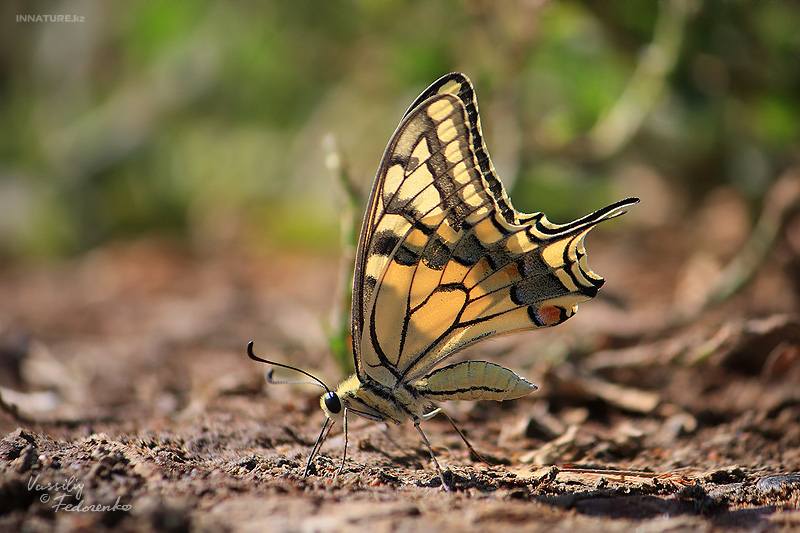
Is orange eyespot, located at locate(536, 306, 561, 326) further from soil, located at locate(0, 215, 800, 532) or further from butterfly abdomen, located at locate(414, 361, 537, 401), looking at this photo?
soil, located at locate(0, 215, 800, 532)

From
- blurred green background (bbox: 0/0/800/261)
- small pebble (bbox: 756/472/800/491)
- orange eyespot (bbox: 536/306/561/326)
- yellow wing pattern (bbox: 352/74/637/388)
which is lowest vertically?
small pebble (bbox: 756/472/800/491)

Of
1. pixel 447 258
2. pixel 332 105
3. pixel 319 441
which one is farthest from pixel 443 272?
pixel 332 105

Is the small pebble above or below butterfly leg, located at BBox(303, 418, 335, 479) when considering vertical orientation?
below

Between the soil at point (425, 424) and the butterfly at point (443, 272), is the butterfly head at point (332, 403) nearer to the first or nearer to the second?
the butterfly at point (443, 272)

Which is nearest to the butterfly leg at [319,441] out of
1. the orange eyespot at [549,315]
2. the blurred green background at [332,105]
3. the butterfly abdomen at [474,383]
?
the butterfly abdomen at [474,383]

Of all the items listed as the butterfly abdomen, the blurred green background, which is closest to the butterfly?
the butterfly abdomen

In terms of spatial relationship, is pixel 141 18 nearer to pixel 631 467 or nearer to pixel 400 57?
pixel 400 57

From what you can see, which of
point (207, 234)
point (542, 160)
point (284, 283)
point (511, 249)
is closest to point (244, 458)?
point (511, 249)
